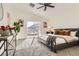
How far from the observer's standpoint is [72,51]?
1.90 metres

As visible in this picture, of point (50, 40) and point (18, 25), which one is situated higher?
point (18, 25)

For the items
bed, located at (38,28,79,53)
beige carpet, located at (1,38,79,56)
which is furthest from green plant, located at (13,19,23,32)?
bed, located at (38,28,79,53)

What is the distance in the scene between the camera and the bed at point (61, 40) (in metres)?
1.88

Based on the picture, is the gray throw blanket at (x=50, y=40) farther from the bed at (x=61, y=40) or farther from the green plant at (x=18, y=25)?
the green plant at (x=18, y=25)

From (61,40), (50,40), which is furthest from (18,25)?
(61,40)

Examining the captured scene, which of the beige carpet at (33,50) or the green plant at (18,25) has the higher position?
the green plant at (18,25)

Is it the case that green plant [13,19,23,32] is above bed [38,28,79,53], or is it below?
above

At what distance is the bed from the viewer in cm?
188

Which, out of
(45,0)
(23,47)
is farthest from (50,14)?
(23,47)

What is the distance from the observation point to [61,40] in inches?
83.0

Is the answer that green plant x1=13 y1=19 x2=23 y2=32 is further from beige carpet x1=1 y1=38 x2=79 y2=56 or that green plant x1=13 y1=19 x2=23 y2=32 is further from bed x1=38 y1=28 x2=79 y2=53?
bed x1=38 y1=28 x2=79 y2=53

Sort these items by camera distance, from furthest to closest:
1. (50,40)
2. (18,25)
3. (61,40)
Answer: (61,40)
(50,40)
(18,25)

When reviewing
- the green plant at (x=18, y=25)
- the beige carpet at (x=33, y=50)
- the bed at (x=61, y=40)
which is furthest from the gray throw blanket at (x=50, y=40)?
the green plant at (x=18, y=25)

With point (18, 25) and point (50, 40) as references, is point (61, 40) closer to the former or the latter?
point (50, 40)
